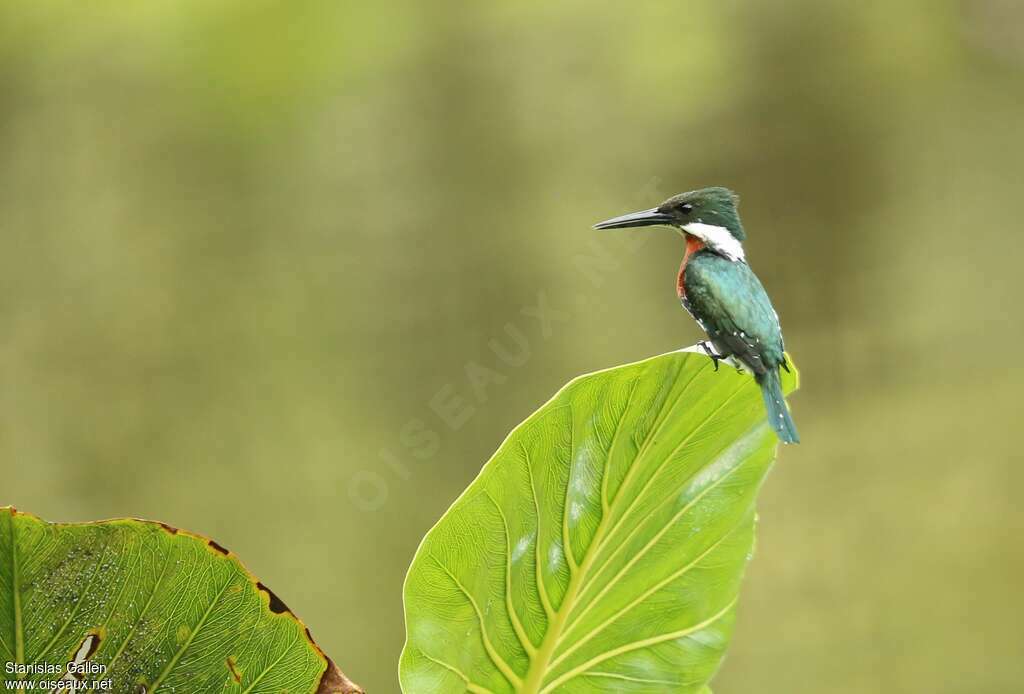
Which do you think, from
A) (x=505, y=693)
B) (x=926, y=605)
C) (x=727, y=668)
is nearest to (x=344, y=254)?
(x=727, y=668)

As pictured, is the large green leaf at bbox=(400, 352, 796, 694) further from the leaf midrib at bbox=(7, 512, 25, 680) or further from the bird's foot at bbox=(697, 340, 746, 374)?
the leaf midrib at bbox=(7, 512, 25, 680)

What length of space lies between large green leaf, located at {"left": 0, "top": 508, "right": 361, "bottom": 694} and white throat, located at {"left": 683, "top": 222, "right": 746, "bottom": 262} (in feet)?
0.64

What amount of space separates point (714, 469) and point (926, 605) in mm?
1962

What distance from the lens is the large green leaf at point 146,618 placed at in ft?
1.02

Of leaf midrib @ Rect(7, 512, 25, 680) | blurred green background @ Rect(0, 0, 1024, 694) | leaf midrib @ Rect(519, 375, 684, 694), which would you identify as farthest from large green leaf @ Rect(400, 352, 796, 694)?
blurred green background @ Rect(0, 0, 1024, 694)

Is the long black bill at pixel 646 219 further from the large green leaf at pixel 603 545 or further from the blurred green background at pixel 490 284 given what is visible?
the blurred green background at pixel 490 284

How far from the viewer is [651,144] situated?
2.08 meters

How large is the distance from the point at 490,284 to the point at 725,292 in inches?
64.7

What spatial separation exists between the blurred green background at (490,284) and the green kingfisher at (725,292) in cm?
154

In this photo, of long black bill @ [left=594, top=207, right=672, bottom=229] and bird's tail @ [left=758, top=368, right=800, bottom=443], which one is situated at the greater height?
long black bill @ [left=594, top=207, right=672, bottom=229]

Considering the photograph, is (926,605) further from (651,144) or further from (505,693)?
(505,693)

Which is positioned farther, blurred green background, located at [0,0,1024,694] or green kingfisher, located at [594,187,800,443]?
blurred green background, located at [0,0,1024,694]

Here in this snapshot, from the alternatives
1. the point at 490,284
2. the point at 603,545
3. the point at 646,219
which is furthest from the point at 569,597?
the point at 490,284

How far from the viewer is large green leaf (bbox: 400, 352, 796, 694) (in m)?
0.34
